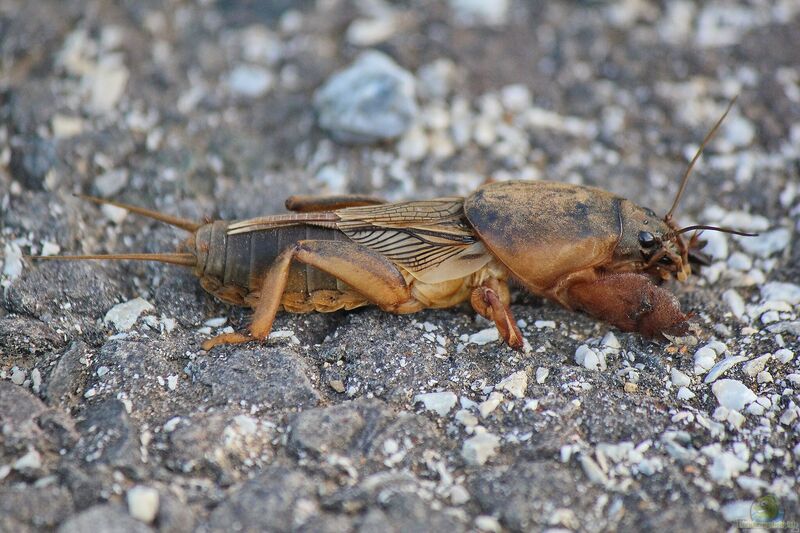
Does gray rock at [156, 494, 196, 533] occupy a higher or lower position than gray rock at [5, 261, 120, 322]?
lower

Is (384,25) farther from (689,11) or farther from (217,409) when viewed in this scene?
(217,409)

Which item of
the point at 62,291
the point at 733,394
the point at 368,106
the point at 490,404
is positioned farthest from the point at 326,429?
the point at 368,106

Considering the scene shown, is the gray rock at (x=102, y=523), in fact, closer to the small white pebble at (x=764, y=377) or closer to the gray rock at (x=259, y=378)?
the gray rock at (x=259, y=378)

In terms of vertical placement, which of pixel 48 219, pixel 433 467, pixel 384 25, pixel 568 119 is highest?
pixel 384 25

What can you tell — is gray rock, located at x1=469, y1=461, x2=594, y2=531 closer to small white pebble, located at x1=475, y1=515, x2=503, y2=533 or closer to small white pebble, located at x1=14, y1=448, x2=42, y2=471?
small white pebble, located at x1=475, y1=515, x2=503, y2=533

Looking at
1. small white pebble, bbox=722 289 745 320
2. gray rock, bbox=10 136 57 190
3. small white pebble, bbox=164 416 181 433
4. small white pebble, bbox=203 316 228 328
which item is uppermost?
gray rock, bbox=10 136 57 190

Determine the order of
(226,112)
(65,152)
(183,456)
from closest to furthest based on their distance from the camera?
1. (183,456)
2. (65,152)
3. (226,112)

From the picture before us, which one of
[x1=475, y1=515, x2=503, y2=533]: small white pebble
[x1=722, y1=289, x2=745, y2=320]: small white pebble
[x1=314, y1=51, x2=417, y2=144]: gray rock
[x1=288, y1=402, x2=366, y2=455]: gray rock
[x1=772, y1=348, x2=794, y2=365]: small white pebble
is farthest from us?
[x1=314, y1=51, x2=417, y2=144]: gray rock

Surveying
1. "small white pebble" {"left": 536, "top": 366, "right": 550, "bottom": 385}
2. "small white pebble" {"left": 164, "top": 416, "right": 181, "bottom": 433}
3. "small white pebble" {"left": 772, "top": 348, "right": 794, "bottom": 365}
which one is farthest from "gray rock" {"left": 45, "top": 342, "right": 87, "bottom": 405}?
"small white pebble" {"left": 772, "top": 348, "right": 794, "bottom": 365}

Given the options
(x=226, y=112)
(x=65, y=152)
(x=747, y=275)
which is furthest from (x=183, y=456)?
(x=747, y=275)
